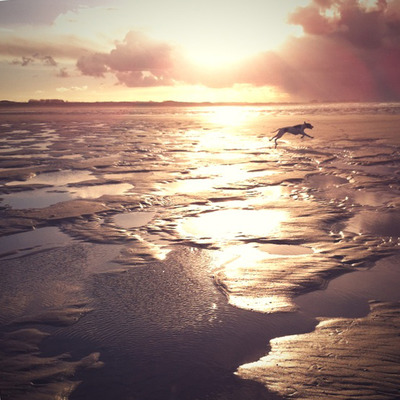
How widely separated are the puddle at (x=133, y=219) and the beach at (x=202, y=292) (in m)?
0.05

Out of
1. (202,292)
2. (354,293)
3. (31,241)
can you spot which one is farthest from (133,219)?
(354,293)

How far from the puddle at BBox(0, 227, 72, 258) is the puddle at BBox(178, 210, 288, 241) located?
1809mm

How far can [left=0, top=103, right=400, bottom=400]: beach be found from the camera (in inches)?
99.9

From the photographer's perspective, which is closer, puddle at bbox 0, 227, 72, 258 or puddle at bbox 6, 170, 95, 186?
puddle at bbox 0, 227, 72, 258

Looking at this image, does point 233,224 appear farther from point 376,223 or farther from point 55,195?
point 55,195

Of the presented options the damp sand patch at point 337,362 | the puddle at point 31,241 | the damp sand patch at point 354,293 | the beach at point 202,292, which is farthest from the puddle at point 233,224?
the damp sand patch at point 337,362

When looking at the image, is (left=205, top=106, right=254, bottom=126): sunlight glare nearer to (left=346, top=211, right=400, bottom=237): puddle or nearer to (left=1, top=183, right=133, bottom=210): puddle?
(left=1, top=183, right=133, bottom=210): puddle

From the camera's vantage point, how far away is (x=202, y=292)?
3.80m

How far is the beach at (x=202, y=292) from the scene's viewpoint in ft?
8.32

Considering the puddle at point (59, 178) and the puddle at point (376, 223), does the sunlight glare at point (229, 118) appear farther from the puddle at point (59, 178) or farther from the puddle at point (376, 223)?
the puddle at point (376, 223)

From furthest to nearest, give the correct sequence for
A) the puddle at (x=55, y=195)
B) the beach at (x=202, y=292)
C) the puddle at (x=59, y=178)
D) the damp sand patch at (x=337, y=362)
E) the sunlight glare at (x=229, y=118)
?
the sunlight glare at (x=229, y=118)
the puddle at (x=59, y=178)
the puddle at (x=55, y=195)
the beach at (x=202, y=292)
the damp sand patch at (x=337, y=362)

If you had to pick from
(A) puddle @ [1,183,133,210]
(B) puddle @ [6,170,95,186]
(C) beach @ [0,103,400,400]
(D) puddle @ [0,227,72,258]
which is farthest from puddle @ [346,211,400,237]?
(B) puddle @ [6,170,95,186]

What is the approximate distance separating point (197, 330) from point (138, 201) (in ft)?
15.8

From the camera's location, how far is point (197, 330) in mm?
3109
